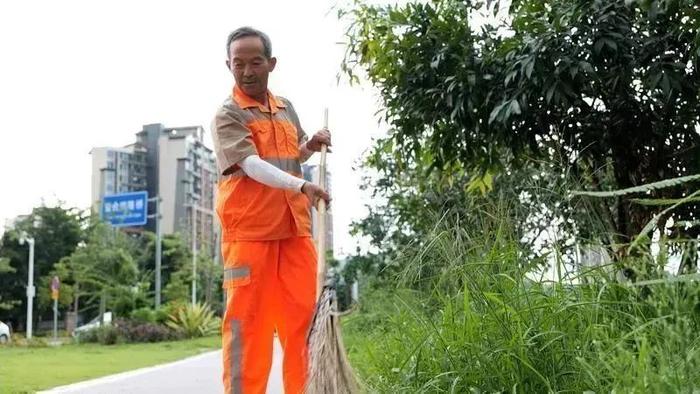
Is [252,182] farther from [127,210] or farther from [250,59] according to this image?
[127,210]

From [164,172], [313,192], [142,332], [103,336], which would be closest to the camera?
[313,192]

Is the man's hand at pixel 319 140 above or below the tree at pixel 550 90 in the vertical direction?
below

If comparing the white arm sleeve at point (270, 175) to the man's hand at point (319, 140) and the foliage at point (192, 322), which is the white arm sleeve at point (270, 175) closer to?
the man's hand at point (319, 140)

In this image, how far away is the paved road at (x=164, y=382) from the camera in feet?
21.1

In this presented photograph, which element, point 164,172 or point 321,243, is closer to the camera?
point 321,243

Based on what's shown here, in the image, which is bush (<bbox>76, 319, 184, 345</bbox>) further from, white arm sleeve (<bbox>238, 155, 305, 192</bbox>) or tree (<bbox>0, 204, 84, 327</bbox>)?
tree (<bbox>0, 204, 84, 327</bbox>)

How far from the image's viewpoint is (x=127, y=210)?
37594 millimetres

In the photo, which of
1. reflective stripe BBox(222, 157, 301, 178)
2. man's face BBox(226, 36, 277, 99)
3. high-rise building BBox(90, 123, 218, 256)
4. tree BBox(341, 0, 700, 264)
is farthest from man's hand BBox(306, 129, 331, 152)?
high-rise building BBox(90, 123, 218, 256)

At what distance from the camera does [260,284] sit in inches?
122

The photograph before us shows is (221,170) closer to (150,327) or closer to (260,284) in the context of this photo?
(260,284)

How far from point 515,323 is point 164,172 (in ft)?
220

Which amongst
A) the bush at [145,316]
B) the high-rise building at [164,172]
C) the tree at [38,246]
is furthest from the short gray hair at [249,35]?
the high-rise building at [164,172]

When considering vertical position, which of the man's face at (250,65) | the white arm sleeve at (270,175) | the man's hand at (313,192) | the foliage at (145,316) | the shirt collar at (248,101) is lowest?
the foliage at (145,316)

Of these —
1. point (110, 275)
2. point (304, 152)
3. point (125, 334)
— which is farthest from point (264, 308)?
point (110, 275)
